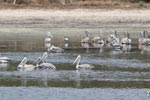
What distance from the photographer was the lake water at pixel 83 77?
24641 mm

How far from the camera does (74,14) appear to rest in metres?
52.7

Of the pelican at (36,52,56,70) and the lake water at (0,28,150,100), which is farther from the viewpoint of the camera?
the pelican at (36,52,56,70)

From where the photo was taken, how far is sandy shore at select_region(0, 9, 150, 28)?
51.2 metres

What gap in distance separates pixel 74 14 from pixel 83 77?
2419cm

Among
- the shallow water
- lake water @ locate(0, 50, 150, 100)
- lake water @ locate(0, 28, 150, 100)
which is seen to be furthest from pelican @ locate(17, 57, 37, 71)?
the shallow water

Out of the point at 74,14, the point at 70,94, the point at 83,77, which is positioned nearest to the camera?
the point at 70,94

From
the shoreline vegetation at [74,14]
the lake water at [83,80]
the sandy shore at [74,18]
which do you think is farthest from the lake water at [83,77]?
the shoreline vegetation at [74,14]

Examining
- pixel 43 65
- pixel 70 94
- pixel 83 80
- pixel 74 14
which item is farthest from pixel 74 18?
pixel 70 94

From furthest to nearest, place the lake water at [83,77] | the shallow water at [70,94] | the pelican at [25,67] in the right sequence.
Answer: the pelican at [25,67]
the lake water at [83,77]
the shallow water at [70,94]

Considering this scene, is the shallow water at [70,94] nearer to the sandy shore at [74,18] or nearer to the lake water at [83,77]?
the lake water at [83,77]

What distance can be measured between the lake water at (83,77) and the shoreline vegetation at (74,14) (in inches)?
455

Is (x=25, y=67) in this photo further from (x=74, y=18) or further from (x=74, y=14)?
(x=74, y=14)

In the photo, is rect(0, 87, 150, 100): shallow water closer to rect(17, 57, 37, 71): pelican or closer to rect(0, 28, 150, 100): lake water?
rect(0, 28, 150, 100): lake water

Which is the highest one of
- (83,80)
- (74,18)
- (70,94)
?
(70,94)
